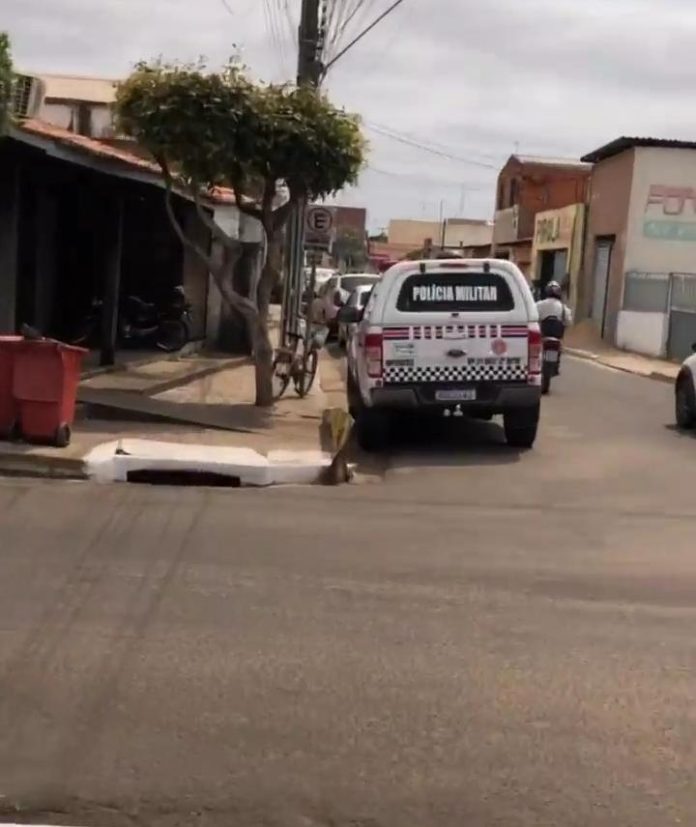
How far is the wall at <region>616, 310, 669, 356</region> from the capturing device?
108ft

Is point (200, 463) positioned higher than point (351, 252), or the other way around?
point (351, 252)

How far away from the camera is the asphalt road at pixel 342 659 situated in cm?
445

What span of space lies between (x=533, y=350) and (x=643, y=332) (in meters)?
21.6

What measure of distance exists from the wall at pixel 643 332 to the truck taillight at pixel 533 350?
2002 centimetres

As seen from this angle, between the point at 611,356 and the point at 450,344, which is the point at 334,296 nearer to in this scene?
the point at 611,356

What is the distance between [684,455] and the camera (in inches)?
543

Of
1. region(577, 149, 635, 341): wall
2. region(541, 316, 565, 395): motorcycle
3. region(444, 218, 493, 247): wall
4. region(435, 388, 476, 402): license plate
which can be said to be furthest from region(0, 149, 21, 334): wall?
region(444, 218, 493, 247): wall

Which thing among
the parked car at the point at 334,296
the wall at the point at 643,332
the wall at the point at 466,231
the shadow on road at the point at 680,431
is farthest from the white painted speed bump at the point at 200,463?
the wall at the point at 466,231

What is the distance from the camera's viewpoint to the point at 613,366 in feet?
96.9

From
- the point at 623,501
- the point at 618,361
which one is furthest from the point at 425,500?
the point at 618,361

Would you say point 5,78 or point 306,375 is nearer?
point 5,78

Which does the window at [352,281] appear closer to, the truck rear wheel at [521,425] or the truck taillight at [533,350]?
the truck rear wheel at [521,425]

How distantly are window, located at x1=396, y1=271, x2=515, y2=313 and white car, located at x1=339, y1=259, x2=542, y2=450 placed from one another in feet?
0.03

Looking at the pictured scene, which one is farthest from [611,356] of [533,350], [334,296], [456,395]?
[456,395]
